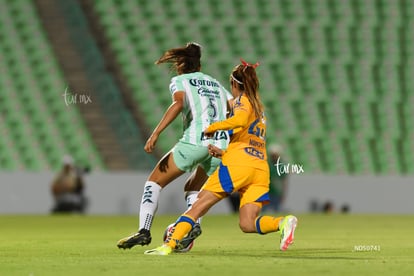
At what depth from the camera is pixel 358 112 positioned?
24.9 metres

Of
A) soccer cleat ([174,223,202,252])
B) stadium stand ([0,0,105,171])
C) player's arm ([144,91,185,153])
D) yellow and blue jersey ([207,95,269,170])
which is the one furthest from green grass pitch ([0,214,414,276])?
stadium stand ([0,0,105,171])

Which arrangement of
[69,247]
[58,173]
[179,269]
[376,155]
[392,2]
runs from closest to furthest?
[179,269] → [69,247] → [58,173] → [376,155] → [392,2]

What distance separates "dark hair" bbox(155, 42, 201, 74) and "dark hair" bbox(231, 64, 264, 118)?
0.69 m

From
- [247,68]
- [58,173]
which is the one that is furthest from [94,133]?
[247,68]

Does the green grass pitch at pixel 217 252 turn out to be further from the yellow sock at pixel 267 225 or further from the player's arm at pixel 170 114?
the player's arm at pixel 170 114

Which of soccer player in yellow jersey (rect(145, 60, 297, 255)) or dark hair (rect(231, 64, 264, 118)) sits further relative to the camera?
dark hair (rect(231, 64, 264, 118))

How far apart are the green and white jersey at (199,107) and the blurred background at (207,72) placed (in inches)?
440

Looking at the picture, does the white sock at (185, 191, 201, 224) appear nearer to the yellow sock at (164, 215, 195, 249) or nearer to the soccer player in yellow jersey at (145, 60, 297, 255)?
the soccer player in yellow jersey at (145, 60, 297, 255)

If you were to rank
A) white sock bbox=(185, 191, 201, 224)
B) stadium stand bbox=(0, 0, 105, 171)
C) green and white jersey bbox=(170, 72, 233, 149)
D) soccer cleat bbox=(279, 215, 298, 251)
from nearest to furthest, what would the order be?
soccer cleat bbox=(279, 215, 298, 251), green and white jersey bbox=(170, 72, 233, 149), white sock bbox=(185, 191, 201, 224), stadium stand bbox=(0, 0, 105, 171)

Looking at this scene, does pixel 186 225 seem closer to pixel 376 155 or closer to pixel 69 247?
pixel 69 247

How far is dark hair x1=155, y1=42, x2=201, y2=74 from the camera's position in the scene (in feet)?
32.0

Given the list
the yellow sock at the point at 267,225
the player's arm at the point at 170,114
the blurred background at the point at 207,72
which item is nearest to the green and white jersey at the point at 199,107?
the player's arm at the point at 170,114

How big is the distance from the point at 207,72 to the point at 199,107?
1452cm

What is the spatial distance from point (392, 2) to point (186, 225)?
19.0m
